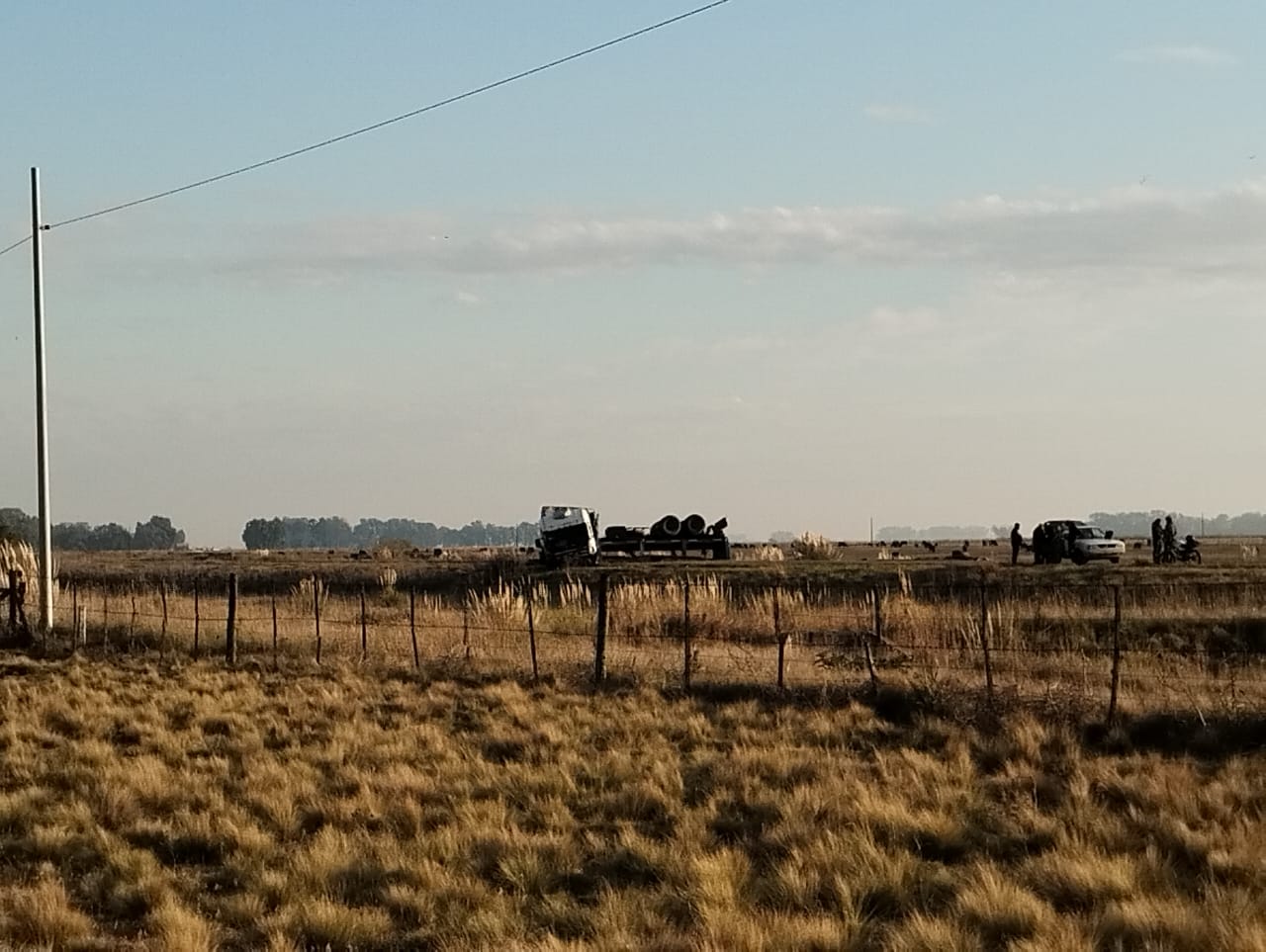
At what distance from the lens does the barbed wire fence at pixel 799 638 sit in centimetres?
2256

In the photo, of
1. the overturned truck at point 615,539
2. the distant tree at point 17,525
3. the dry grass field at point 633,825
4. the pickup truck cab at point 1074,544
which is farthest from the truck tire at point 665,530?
the dry grass field at point 633,825

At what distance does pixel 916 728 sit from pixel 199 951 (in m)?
11.1

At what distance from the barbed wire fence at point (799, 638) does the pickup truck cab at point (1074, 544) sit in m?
11.9

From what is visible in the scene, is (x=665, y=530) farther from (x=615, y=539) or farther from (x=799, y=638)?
(x=799, y=638)

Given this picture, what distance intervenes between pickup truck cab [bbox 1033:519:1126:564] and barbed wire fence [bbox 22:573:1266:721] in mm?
11863

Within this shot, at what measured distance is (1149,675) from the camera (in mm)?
22516

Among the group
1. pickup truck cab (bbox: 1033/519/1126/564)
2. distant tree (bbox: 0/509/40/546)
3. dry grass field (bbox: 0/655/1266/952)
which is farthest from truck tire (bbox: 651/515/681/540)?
dry grass field (bbox: 0/655/1266/952)

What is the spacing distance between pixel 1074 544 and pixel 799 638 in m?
24.6

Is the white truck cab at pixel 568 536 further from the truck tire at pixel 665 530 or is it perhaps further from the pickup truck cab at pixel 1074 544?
the pickup truck cab at pixel 1074 544

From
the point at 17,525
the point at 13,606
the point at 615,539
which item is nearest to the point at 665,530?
the point at 615,539

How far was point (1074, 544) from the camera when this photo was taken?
51.6 m

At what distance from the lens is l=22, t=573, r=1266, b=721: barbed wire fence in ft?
74.0

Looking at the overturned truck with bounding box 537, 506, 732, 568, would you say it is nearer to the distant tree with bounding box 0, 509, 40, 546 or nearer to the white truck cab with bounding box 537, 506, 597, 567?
the white truck cab with bounding box 537, 506, 597, 567

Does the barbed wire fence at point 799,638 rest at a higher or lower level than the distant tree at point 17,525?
lower
